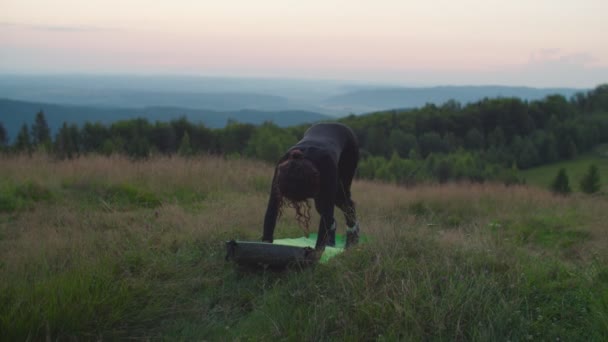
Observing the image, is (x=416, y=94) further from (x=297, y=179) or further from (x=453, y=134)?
(x=297, y=179)

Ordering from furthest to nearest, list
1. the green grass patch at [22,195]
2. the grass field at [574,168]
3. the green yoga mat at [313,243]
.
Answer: the grass field at [574,168] → the green grass patch at [22,195] → the green yoga mat at [313,243]

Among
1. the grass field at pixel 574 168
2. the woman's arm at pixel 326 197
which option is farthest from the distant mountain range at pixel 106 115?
the woman's arm at pixel 326 197

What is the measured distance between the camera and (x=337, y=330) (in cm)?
283

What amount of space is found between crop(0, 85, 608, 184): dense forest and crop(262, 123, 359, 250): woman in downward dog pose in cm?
3147

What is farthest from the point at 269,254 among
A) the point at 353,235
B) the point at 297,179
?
the point at 353,235

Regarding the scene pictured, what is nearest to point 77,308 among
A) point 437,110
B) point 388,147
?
point 388,147

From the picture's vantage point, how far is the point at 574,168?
161ft

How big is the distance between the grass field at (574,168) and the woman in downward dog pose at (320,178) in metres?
41.0

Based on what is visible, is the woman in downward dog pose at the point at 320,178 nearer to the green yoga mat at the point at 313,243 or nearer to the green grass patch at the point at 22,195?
the green yoga mat at the point at 313,243

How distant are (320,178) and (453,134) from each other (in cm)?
5753

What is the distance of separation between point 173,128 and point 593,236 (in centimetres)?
3432

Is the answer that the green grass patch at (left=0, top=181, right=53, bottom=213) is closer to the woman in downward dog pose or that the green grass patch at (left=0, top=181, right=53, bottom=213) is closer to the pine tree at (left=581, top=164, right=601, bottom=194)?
the woman in downward dog pose

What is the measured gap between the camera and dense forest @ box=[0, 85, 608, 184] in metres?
38.1

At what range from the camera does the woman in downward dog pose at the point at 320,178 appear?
11.5 feet
